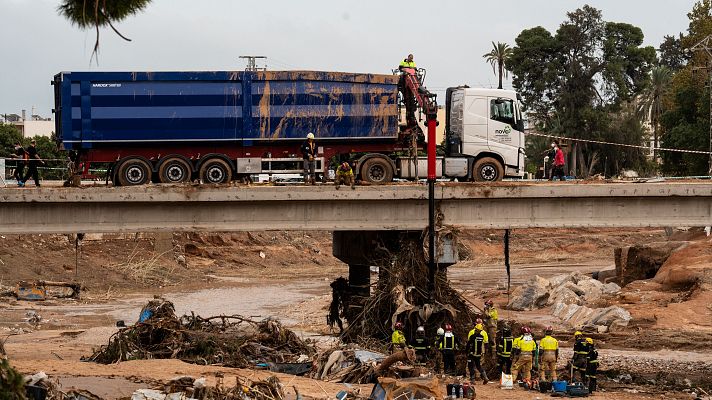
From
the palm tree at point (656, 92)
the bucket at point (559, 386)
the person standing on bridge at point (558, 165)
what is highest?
the palm tree at point (656, 92)

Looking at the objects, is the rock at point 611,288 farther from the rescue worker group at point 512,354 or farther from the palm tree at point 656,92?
the palm tree at point 656,92

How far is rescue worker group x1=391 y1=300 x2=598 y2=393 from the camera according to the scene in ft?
74.5

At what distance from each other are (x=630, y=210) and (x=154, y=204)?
37.5ft

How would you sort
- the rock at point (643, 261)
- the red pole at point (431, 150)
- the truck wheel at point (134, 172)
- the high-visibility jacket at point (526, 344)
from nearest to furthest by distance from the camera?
the high-visibility jacket at point (526, 344) → the red pole at point (431, 150) → the truck wheel at point (134, 172) → the rock at point (643, 261)

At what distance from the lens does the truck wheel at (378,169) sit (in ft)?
99.5

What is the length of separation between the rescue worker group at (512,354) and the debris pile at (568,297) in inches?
428

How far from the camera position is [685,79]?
230ft

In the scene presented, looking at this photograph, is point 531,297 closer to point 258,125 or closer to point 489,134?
point 489,134

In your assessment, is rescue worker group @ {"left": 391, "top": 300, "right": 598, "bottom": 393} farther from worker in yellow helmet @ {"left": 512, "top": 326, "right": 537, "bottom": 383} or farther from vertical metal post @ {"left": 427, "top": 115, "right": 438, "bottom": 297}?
vertical metal post @ {"left": 427, "top": 115, "right": 438, "bottom": 297}

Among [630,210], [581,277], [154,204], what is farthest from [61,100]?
[581,277]

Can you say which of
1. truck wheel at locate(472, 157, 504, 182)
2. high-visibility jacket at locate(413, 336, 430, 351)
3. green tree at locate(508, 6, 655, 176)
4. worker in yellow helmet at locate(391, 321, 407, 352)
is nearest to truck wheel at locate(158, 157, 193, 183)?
truck wheel at locate(472, 157, 504, 182)

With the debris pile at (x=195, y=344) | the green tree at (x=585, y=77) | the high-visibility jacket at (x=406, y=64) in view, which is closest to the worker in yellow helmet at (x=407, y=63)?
the high-visibility jacket at (x=406, y=64)

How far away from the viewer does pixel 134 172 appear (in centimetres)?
2969

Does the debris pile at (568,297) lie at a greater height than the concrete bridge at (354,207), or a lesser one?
lesser
